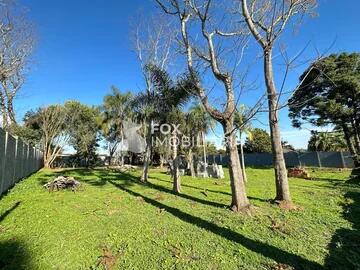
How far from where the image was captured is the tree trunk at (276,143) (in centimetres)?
795

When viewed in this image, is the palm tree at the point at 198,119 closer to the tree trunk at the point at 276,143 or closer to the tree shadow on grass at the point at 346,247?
the tree trunk at the point at 276,143

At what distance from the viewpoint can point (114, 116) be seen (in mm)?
33562

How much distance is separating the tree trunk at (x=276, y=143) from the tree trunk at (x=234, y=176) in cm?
137

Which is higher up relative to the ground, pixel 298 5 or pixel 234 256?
pixel 298 5

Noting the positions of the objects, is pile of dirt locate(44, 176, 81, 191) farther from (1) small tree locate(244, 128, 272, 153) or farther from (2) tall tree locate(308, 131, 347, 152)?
(1) small tree locate(244, 128, 272, 153)

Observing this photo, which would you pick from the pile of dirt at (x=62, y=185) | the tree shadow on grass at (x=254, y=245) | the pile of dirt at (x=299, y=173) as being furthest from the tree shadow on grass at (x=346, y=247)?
the pile of dirt at (x=299, y=173)

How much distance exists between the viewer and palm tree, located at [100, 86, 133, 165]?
30.6 meters

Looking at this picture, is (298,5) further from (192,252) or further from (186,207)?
(192,252)

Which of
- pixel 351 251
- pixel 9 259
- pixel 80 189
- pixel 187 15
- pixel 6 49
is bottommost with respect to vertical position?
pixel 351 251

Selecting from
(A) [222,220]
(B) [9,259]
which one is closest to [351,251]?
(A) [222,220]

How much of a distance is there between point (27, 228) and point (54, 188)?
188 inches

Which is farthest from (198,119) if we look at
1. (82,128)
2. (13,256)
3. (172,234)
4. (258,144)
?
(258,144)

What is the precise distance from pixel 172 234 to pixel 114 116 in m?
29.5

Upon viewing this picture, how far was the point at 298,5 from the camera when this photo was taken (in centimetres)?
862
